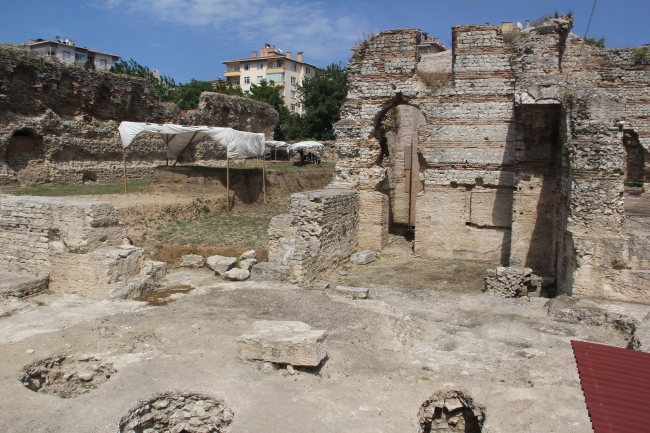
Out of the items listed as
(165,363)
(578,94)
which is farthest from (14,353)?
(578,94)

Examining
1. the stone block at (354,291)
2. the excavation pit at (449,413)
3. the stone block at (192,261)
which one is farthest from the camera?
the stone block at (192,261)

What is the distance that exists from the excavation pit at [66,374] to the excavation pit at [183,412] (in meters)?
0.98

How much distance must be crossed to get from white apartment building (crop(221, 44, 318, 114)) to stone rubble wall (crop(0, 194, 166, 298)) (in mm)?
54273

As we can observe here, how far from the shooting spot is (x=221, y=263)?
9.67m

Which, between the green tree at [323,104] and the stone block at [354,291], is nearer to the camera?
the stone block at [354,291]

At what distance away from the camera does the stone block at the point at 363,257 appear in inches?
449

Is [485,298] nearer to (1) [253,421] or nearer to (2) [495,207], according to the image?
(2) [495,207]

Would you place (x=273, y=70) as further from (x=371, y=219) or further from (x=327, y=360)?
(x=327, y=360)

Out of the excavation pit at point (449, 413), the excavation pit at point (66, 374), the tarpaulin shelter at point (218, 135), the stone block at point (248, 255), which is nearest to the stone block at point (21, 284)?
the excavation pit at point (66, 374)

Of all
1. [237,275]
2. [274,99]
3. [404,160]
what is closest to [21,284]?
[237,275]

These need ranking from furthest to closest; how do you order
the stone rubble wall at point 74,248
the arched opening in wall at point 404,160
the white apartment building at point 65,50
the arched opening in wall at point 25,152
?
the white apartment building at point 65,50 → the arched opening in wall at point 25,152 → the arched opening in wall at point 404,160 → the stone rubble wall at point 74,248

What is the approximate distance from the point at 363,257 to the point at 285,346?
20.2 feet

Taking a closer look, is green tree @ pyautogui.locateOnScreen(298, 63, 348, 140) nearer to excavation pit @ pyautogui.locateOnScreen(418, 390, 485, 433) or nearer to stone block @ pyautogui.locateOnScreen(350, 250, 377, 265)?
stone block @ pyautogui.locateOnScreen(350, 250, 377, 265)

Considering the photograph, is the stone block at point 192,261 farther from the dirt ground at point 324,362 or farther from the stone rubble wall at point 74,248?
the stone rubble wall at point 74,248
